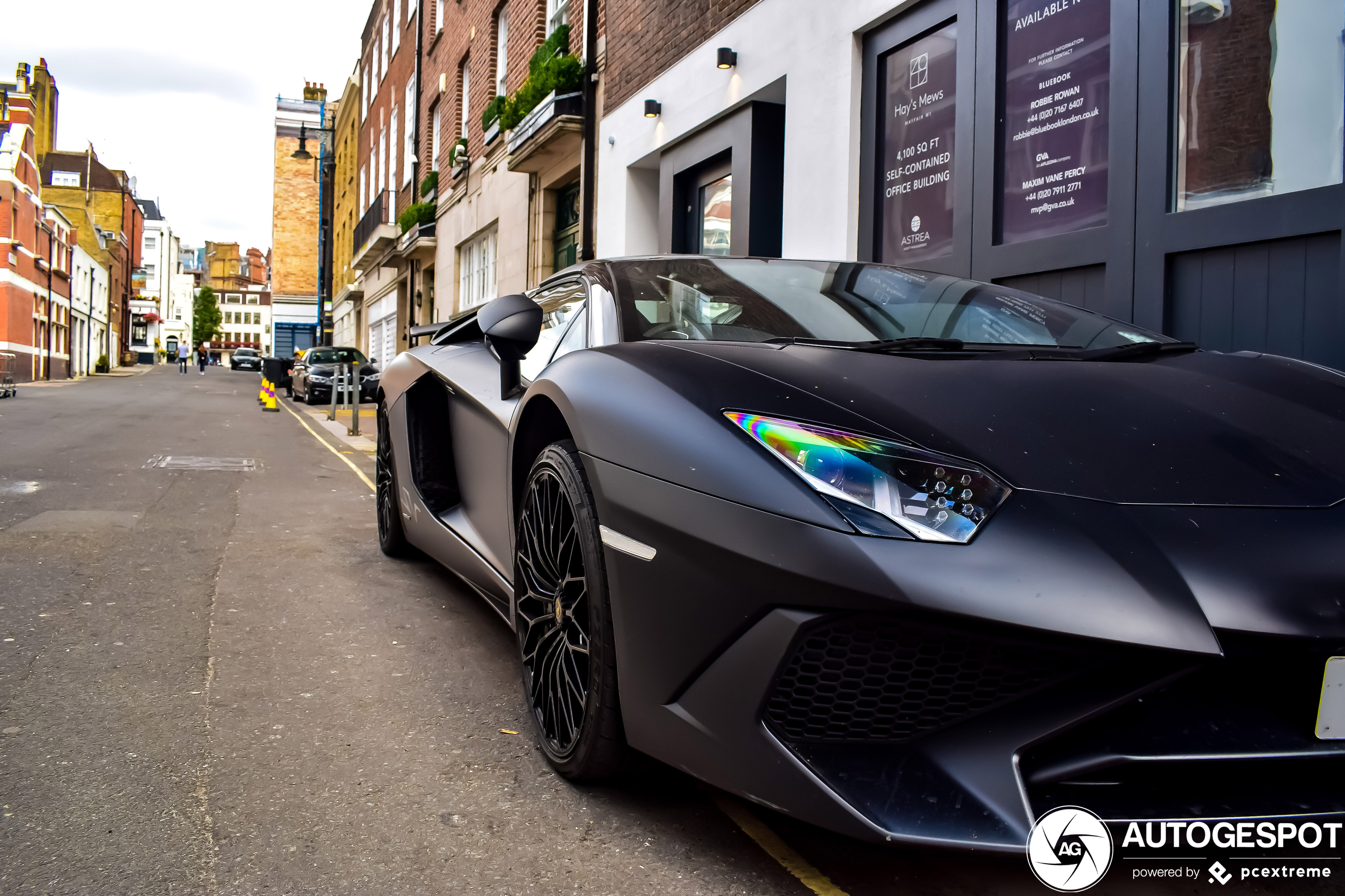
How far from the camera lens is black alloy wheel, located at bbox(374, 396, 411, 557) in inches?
180

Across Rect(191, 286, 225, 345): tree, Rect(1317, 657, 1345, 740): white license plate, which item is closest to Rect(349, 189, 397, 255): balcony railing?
Rect(1317, 657, 1345, 740): white license plate

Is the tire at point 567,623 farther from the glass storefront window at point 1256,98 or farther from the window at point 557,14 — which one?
the window at point 557,14

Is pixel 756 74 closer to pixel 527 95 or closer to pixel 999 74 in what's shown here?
pixel 999 74

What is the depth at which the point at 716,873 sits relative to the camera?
1920 mm

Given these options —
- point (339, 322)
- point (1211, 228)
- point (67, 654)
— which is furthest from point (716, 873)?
point (339, 322)

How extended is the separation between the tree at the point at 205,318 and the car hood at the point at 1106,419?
361 feet

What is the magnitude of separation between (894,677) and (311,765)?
1.44m

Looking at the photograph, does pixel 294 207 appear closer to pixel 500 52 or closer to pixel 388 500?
pixel 500 52

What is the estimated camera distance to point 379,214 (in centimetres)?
2711

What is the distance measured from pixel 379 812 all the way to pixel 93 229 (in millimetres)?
65051

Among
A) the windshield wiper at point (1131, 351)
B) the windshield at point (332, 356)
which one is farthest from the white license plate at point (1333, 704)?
the windshield at point (332, 356)

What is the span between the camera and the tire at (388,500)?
4.56 meters

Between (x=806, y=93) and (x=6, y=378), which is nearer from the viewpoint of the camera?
(x=806, y=93)

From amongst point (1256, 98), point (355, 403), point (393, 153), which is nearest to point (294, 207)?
point (393, 153)
